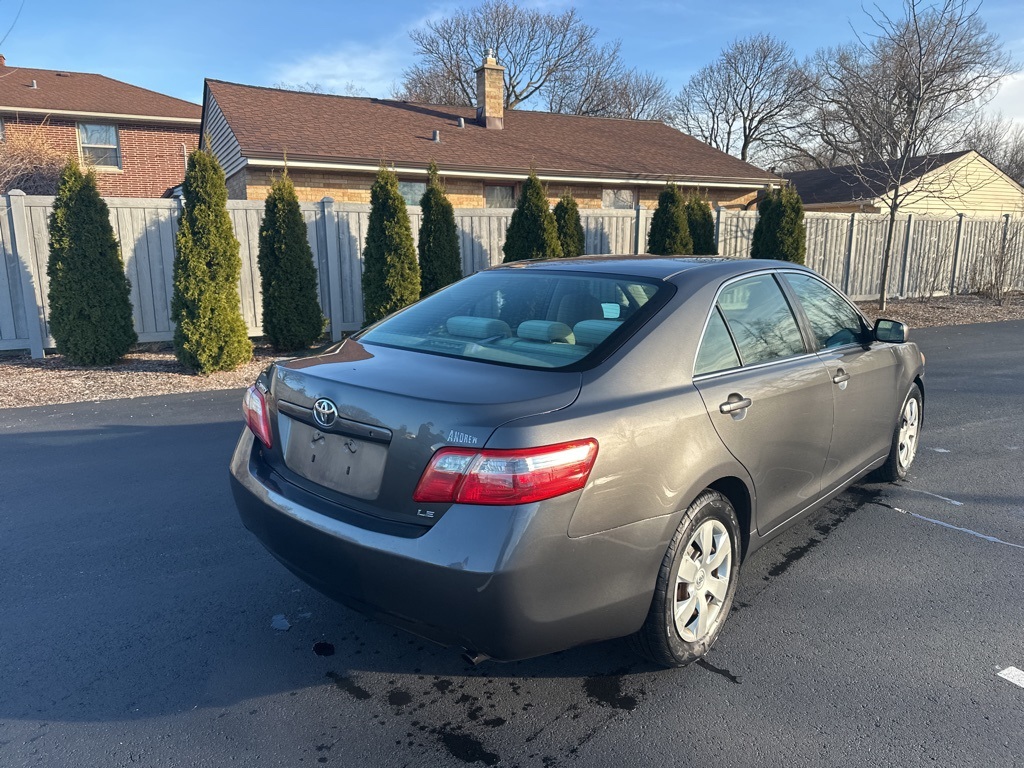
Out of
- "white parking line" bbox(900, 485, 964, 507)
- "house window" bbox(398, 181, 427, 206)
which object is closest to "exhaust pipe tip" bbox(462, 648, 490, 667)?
"white parking line" bbox(900, 485, 964, 507)

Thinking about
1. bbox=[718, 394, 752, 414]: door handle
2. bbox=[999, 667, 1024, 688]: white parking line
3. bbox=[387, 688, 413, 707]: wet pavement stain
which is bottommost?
bbox=[387, 688, 413, 707]: wet pavement stain

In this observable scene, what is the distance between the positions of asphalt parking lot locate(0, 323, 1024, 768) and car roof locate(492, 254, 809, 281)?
1569mm

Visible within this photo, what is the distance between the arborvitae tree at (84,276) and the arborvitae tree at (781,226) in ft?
37.9

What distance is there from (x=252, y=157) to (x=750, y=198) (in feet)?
48.4

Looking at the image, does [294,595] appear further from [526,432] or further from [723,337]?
[723,337]

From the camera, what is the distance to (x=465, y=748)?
7.87ft

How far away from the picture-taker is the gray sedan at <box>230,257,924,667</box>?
2240 mm

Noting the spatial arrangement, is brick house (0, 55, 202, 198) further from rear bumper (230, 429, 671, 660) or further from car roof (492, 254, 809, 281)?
rear bumper (230, 429, 671, 660)

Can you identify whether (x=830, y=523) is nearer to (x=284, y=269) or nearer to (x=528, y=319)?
(x=528, y=319)

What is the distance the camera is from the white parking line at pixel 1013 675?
9.02 ft

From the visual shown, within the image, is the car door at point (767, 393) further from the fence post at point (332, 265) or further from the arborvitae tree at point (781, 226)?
the arborvitae tree at point (781, 226)

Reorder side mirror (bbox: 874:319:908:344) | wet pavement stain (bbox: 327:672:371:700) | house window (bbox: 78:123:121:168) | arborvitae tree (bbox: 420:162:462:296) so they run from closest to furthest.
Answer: wet pavement stain (bbox: 327:672:371:700)
side mirror (bbox: 874:319:908:344)
arborvitae tree (bbox: 420:162:462:296)
house window (bbox: 78:123:121:168)

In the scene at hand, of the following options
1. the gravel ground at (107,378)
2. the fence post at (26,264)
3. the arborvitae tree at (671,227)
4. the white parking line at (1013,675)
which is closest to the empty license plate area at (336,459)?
the white parking line at (1013,675)

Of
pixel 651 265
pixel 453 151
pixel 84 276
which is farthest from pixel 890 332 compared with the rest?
pixel 453 151
